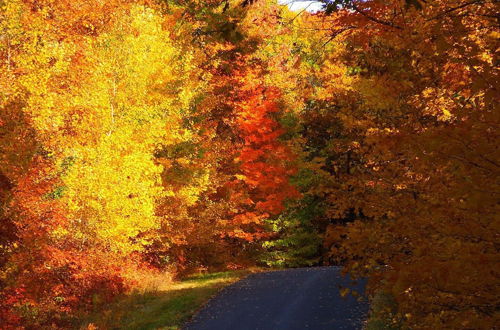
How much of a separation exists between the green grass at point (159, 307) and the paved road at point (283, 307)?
476 mm

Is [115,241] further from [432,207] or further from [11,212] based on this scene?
[432,207]

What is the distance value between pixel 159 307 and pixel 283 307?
12.8ft

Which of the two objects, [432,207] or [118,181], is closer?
[432,207]

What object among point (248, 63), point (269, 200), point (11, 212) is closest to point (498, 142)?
point (11, 212)

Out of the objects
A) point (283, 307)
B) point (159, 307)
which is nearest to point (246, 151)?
point (159, 307)

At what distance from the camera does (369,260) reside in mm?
6949

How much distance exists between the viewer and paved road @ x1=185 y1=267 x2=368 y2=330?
1372 cm

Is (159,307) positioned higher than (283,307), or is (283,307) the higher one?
(159,307)

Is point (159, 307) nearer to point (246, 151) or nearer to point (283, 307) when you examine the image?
point (283, 307)

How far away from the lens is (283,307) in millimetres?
15406

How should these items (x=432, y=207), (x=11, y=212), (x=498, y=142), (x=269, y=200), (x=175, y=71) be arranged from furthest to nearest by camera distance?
1. (x=269, y=200)
2. (x=175, y=71)
3. (x=11, y=212)
4. (x=432, y=207)
5. (x=498, y=142)

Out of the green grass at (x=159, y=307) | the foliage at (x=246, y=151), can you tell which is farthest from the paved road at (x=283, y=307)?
the foliage at (x=246, y=151)

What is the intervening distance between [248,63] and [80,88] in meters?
14.7

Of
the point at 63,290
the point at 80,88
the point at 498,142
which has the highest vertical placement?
the point at 80,88
